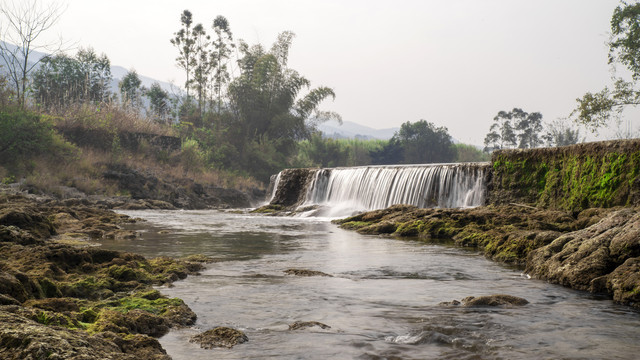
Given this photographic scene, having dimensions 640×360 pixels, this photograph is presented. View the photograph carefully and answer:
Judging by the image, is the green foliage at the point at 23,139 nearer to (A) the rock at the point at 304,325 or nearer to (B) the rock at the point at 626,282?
(A) the rock at the point at 304,325

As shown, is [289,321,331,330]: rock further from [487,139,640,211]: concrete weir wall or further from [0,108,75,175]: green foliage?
[0,108,75,175]: green foliage

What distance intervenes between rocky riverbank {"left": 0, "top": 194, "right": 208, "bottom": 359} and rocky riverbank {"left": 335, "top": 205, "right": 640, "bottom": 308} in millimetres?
4989

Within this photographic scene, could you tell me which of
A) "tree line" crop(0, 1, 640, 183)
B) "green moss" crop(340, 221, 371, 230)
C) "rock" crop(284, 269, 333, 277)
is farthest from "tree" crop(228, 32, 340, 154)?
"rock" crop(284, 269, 333, 277)

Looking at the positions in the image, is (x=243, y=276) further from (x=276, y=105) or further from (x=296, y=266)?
(x=276, y=105)

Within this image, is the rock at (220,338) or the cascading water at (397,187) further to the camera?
the cascading water at (397,187)

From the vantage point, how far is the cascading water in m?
19.0

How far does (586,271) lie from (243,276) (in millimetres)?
4619

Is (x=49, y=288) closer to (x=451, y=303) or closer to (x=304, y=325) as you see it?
(x=304, y=325)

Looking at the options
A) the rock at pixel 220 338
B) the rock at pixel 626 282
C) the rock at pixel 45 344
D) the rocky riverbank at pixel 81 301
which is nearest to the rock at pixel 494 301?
the rock at pixel 626 282

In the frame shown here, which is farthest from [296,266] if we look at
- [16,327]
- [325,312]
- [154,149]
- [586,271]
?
[154,149]

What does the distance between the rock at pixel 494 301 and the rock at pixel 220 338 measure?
274 centimetres

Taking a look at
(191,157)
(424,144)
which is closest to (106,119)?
(191,157)

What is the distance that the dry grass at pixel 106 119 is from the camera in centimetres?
3350

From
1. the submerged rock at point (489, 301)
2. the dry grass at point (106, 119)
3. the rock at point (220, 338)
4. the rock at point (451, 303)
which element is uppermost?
the dry grass at point (106, 119)
